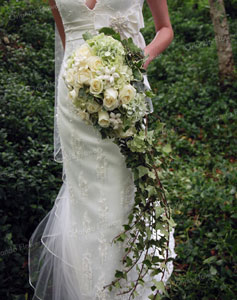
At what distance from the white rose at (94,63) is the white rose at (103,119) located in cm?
21

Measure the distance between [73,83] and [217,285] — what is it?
2.16 meters

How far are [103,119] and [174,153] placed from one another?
3373 mm

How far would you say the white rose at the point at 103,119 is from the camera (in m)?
1.64

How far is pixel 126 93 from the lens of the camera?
5.29ft

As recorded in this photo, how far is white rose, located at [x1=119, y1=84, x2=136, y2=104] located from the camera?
63.6 inches

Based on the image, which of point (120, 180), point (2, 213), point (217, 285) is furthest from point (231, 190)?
point (2, 213)

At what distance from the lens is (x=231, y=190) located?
3.70 metres

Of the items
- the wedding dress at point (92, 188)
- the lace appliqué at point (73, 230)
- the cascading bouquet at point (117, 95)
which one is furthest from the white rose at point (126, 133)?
the lace appliqué at point (73, 230)

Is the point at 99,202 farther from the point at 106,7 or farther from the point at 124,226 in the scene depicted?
the point at 106,7

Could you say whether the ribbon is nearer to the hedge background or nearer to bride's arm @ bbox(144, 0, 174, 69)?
bride's arm @ bbox(144, 0, 174, 69)

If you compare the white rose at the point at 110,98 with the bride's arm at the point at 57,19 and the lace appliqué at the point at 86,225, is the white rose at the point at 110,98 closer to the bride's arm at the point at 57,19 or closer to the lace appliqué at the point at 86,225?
the lace appliqué at the point at 86,225

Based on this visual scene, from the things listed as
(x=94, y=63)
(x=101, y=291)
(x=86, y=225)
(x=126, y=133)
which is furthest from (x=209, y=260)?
(x=94, y=63)

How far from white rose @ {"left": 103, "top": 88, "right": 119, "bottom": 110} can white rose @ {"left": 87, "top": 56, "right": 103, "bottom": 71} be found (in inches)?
5.1

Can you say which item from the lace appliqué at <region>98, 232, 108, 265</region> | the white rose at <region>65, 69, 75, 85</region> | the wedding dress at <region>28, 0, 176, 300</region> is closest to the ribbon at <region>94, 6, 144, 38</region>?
the wedding dress at <region>28, 0, 176, 300</region>
